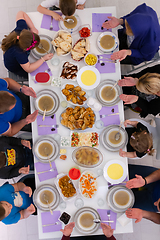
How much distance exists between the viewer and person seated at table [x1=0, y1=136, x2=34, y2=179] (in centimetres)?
186

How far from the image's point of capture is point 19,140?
2143mm

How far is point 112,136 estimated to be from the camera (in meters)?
1.99

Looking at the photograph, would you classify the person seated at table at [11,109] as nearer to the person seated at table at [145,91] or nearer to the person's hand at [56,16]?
the person's hand at [56,16]

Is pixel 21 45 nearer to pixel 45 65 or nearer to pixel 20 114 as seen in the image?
pixel 45 65

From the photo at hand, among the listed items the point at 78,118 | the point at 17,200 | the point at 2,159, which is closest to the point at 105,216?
the point at 17,200

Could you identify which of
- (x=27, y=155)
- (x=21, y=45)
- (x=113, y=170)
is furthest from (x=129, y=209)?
(x=21, y=45)

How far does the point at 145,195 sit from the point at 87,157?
3.17 feet

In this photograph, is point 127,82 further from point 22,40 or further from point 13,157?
point 13,157

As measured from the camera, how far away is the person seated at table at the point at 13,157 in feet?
6.11

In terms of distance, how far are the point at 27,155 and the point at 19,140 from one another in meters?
0.24

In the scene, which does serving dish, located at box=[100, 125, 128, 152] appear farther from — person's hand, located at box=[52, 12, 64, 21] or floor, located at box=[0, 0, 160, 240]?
person's hand, located at box=[52, 12, 64, 21]

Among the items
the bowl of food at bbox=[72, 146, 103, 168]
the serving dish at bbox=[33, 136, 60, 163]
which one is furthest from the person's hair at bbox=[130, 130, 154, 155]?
the serving dish at bbox=[33, 136, 60, 163]

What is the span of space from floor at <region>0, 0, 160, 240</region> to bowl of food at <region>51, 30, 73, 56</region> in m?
1.49

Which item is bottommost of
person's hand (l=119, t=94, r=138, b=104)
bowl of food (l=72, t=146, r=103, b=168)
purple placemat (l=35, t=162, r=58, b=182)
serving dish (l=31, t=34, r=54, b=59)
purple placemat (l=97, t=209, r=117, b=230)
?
purple placemat (l=97, t=209, r=117, b=230)
